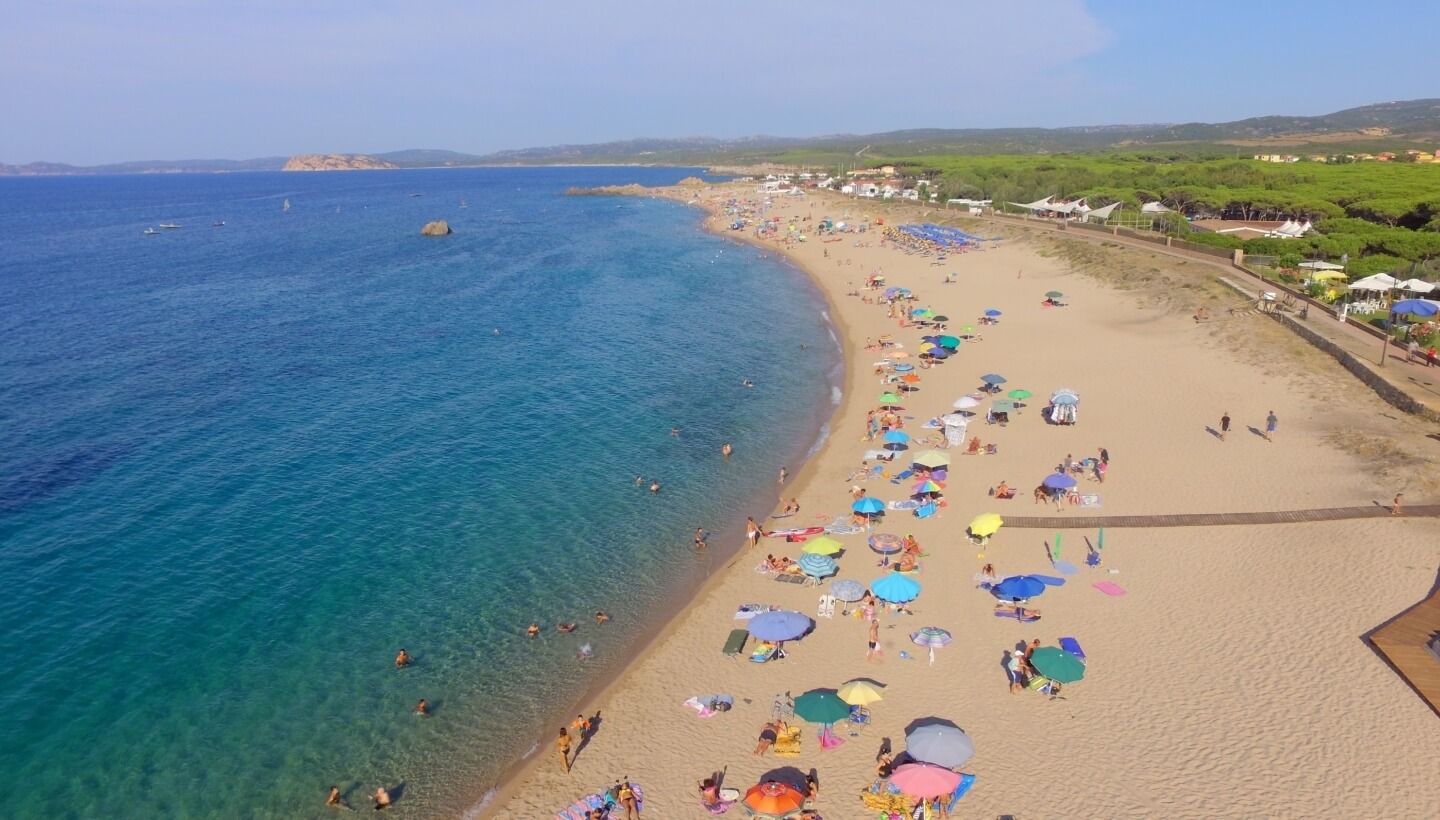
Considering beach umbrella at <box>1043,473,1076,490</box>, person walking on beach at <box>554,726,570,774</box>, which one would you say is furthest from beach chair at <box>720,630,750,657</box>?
beach umbrella at <box>1043,473,1076,490</box>

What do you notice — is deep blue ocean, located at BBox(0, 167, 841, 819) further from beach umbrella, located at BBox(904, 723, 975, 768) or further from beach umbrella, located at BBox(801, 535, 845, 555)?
beach umbrella, located at BBox(904, 723, 975, 768)

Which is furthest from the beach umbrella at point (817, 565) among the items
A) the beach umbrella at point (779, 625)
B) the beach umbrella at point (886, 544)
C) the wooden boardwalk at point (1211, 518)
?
the wooden boardwalk at point (1211, 518)

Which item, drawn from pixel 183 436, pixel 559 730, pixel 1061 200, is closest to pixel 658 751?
pixel 559 730

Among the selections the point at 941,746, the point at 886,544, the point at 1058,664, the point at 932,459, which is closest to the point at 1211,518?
the point at 932,459

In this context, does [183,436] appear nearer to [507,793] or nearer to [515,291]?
[507,793]

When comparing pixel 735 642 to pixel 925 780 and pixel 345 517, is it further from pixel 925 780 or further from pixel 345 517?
pixel 345 517
